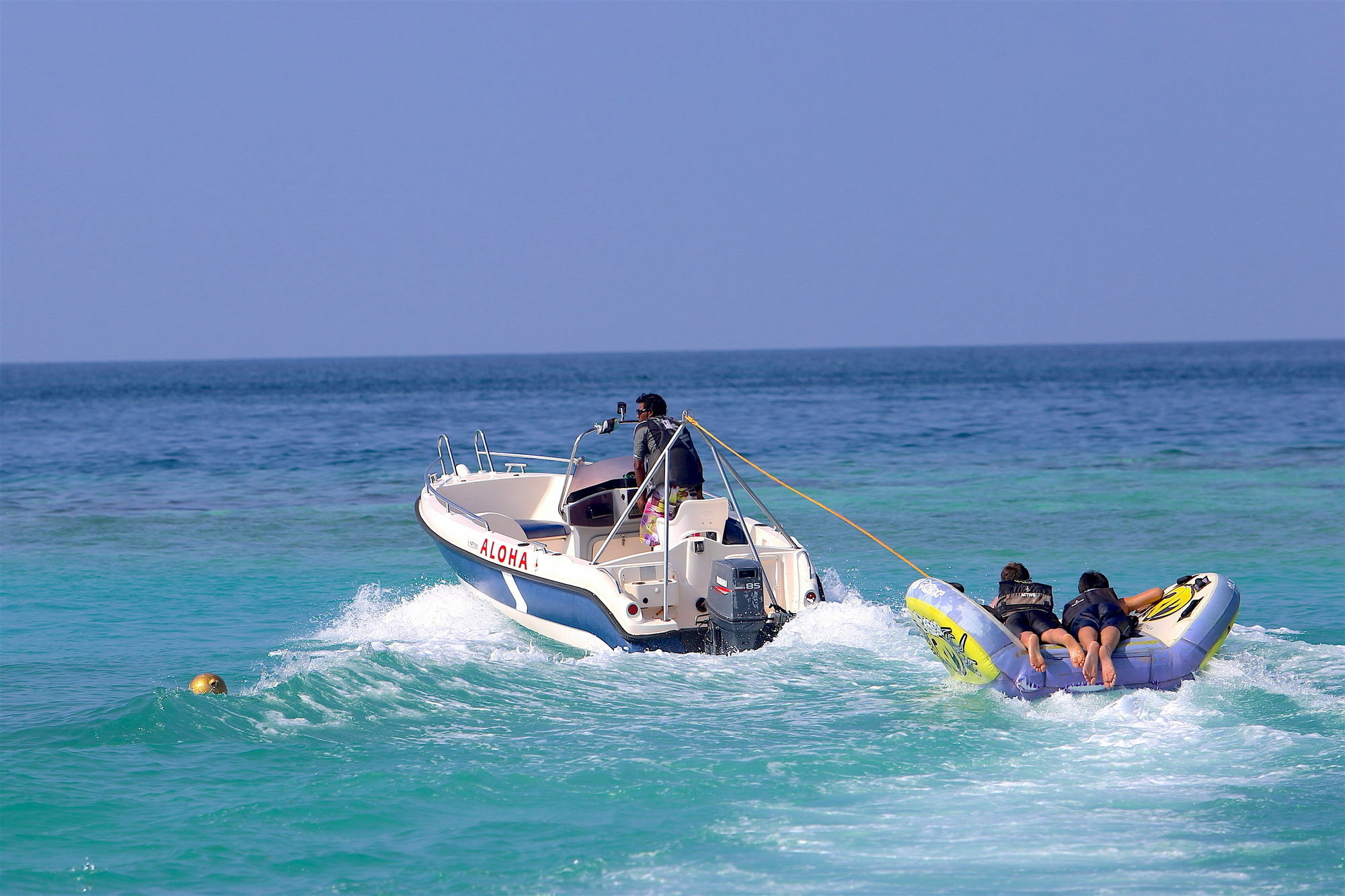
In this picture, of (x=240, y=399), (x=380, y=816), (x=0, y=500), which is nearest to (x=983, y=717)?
(x=380, y=816)

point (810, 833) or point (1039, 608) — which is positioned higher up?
point (1039, 608)

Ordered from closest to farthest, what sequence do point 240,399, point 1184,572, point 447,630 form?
point 447,630, point 1184,572, point 240,399

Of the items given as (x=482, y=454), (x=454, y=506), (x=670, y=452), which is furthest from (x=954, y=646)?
(x=482, y=454)

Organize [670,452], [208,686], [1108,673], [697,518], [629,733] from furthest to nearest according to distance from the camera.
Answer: [670,452], [697,518], [208,686], [1108,673], [629,733]

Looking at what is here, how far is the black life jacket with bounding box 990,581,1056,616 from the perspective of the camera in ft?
23.3

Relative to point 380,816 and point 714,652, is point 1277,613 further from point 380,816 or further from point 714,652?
point 380,816

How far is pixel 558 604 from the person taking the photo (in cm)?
858

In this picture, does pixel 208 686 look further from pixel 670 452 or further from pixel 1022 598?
pixel 1022 598

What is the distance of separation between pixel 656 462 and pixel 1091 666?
10.7 ft

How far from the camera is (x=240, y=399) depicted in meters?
56.1

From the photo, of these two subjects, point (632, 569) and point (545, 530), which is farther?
point (545, 530)

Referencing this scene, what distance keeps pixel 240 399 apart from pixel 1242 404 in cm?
4101

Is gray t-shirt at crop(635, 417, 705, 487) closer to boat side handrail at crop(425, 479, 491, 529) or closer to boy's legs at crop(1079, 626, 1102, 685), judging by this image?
boat side handrail at crop(425, 479, 491, 529)

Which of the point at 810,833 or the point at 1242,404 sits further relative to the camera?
the point at 1242,404
